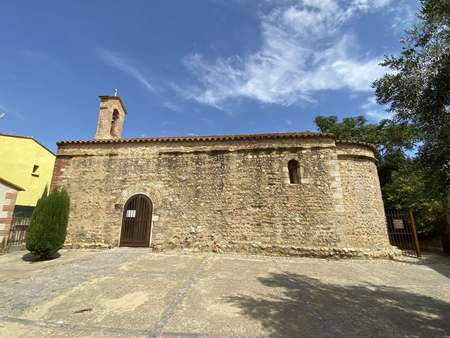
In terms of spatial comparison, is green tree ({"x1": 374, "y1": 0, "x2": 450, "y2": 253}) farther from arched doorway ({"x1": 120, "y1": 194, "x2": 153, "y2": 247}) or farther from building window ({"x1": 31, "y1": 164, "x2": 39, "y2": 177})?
building window ({"x1": 31, "y1": 164, "x2": 39, "y2": 177})

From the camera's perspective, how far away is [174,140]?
1167 centimetres

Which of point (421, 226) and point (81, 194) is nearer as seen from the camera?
point (81, 194)

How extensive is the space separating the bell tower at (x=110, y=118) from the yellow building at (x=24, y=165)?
798 cm

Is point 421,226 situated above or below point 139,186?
below

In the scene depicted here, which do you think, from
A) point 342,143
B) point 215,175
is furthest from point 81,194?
point 342,143

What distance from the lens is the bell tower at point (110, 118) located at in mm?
13242

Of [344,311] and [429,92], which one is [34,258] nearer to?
[344,311]

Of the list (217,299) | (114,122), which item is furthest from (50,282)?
(114,122)

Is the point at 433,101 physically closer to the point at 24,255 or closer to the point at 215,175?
the point at 215,175

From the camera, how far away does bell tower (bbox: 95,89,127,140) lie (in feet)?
43.4

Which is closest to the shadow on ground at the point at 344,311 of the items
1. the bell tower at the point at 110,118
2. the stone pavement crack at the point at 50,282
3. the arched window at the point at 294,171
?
the stone pavement crack at the point at 50,282

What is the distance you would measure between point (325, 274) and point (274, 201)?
392 centimetres

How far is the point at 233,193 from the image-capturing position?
10742 mm

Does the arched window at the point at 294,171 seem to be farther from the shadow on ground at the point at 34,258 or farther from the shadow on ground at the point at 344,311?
the shadow on ground at the point at 34,258
